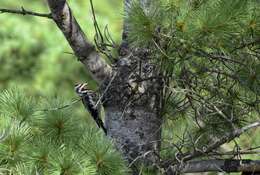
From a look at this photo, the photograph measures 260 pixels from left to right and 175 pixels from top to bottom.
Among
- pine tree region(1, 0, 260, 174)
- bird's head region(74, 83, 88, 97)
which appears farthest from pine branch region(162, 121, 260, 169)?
bird's head region(74, 83, 88, 97)

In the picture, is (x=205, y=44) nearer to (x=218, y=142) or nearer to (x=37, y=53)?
(x=218, y=142)

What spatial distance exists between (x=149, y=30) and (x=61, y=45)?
5872 mm

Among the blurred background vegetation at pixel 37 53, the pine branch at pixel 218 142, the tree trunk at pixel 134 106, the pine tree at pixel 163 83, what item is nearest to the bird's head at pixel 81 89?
the pine tree at pixel 163 83

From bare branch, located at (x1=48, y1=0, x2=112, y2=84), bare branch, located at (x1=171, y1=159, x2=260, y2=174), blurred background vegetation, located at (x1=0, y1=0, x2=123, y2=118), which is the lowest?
blurred background vegetation, located at (x1=0, y1=0, x2=123, y2=118)

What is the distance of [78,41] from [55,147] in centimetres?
48

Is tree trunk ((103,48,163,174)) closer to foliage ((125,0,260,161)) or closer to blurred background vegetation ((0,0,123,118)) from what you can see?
foliage ((125,0,260,161))

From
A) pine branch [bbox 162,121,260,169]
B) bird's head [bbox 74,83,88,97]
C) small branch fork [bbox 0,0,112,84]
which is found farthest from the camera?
bird's head [bbox 74,83,88,97]

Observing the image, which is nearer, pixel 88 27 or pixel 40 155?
pixel 40 155

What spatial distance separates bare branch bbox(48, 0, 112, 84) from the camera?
2.50 m

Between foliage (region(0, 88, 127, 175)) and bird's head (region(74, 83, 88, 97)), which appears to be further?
bird's head (region(74, 83, 88, 97))

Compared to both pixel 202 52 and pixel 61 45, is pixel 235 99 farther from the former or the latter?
pixel 61 45

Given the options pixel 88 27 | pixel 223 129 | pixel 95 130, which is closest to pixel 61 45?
pixel 88 27

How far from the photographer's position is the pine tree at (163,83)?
219cm

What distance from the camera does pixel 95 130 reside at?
237 cm
